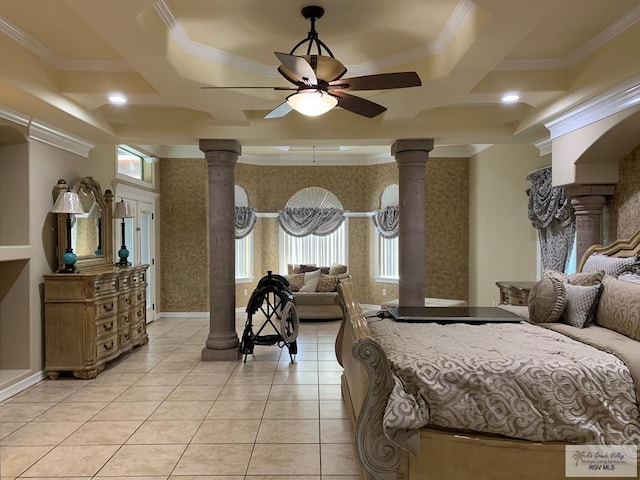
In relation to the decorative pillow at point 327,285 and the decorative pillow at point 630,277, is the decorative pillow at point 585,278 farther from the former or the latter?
the decorative pillow at point 327,285

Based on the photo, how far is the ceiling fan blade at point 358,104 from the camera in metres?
3.01

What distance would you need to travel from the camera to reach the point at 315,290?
7.84 meters

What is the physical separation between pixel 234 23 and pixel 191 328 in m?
5.09

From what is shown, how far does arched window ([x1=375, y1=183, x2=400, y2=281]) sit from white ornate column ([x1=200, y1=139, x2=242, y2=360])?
3888 mm

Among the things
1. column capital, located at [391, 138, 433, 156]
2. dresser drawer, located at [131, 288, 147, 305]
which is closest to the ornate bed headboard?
column capital, located at [391, 138, 433, 156]

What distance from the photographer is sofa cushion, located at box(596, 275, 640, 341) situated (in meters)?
2.64

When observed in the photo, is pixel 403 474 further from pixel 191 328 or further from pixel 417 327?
pixel 191 328

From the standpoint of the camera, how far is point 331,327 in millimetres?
7172

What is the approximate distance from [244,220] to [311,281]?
178 centimetres

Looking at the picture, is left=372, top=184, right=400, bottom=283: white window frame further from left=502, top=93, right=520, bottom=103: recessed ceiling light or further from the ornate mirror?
the ornate mirror

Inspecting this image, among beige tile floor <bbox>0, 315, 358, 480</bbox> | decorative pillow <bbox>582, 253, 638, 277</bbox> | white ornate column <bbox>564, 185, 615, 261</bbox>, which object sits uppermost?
white ornate column <bbox>564, 185, 615, 261</bbox>

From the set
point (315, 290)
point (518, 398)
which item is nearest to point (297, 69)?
point (518, 398)

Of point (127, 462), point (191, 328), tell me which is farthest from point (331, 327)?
point (127, 462)

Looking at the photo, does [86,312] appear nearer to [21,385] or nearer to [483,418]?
[21,385]
